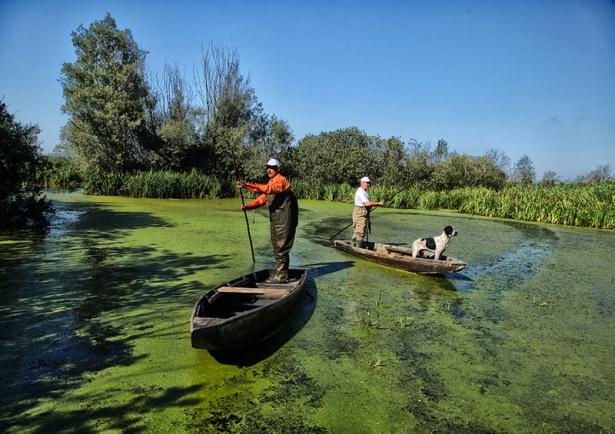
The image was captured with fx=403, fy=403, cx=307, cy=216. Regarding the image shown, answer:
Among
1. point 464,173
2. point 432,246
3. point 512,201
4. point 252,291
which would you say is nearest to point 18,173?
point 252,291

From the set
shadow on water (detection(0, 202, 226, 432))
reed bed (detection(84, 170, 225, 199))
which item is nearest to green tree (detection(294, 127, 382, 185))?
reed bed (detection(84, 170, 225, 199))

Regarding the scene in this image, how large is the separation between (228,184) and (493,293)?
14.3 metres

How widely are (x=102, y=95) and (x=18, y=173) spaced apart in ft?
30.6

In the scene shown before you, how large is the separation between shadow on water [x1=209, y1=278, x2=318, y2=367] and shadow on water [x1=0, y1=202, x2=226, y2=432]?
20.4 inches

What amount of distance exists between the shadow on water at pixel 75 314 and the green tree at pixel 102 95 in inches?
400

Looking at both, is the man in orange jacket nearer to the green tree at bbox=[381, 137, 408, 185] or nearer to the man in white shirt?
the man in white shirt

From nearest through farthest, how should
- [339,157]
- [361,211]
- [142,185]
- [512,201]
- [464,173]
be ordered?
1. [361,211]
2. [512,201]
3. [142,185]
4. [339,157]
5. [464,173]

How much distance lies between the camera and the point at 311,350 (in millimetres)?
3514

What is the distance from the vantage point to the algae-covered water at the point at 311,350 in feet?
8.46

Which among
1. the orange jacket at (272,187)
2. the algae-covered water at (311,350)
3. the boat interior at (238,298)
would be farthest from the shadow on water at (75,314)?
the orange jacket at (272,187)

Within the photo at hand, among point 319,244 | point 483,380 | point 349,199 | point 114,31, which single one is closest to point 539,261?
point 319,244

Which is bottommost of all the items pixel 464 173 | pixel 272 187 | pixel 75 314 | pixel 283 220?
pixel 75 314

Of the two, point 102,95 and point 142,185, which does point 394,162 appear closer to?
point 142,185

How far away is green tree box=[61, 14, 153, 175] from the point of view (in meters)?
15.8
